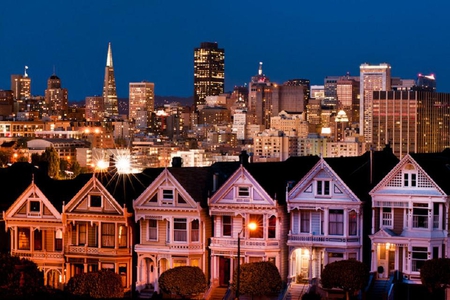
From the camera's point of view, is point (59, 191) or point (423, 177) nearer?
point (423, 177)

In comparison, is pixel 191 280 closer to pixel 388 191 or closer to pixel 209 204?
pixel 209 204

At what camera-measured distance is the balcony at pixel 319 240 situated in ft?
166

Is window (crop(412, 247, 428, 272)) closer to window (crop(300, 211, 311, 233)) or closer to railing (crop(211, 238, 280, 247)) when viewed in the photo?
window (crop(300, 211, 311, 233))

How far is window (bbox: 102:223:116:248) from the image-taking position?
2137 inches

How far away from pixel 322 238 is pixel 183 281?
5.54 m

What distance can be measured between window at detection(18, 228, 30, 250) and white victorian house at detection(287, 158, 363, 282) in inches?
462

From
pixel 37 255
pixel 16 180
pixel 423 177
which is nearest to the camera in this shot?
pixel 423 177

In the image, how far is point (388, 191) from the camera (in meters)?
49.7

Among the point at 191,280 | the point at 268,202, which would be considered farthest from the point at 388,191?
the point at 191,280

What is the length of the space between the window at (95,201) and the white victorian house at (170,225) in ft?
6.02

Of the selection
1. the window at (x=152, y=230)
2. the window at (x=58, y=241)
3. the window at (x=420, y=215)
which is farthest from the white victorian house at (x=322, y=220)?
the window at (x=58, y=241)

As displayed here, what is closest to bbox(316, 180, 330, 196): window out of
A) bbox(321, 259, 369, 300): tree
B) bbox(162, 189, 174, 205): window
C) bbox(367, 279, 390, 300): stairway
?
bbox(321, 259, 369, 300): tree

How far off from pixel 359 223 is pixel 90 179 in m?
11.6

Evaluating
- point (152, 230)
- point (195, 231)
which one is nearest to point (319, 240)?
point (195, 231)
